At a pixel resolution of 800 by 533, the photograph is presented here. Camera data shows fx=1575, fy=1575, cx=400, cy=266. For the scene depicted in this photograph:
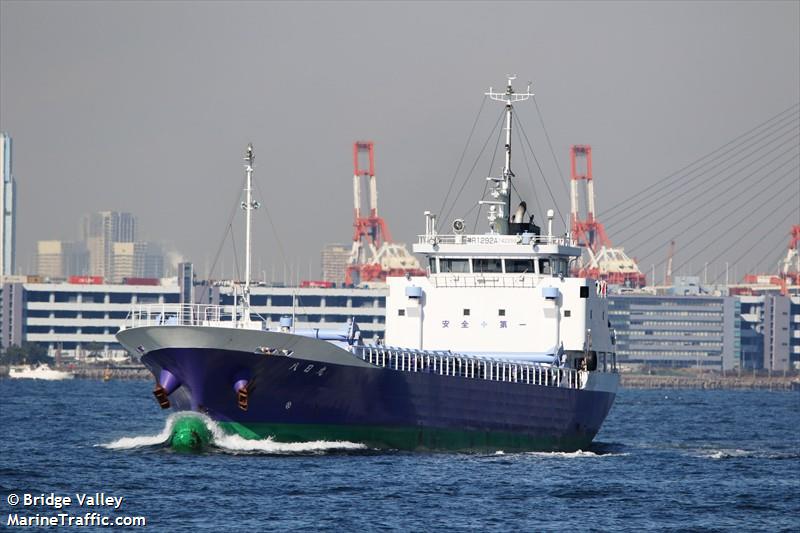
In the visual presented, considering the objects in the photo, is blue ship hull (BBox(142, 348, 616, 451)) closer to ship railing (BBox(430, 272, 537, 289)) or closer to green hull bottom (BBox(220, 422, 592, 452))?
green hull bottom (BBox(220, 422, 592, 452))

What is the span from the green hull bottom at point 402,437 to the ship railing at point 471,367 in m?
2.02

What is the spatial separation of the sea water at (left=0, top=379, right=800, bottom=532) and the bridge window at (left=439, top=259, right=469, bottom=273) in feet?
27.7

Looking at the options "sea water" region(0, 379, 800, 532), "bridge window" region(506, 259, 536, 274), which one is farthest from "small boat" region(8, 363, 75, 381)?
"bridge window" region(506, 259, 536, 274)

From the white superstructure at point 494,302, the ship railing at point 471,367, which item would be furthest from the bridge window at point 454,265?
the ship railing at point 471,367

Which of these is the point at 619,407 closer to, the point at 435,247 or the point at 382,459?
the point at 435,247

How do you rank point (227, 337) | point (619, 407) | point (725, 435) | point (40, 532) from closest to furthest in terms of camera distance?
1. point (40, 532)
2. point (227, 337)
3. point (725, 435)
4. point (619, 407)

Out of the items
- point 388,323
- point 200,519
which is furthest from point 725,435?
point 200,519

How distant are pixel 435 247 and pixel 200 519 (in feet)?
83.4

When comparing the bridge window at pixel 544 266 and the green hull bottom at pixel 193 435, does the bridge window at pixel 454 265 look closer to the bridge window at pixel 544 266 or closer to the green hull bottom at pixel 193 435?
the bridge window at pixel 544 266

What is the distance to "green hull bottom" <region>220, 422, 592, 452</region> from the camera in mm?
51031

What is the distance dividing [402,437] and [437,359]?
10.9 ft

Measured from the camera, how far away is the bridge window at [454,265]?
202ft

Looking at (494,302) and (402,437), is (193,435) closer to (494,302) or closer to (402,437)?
(402,437)

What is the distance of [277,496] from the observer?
41.4 m
